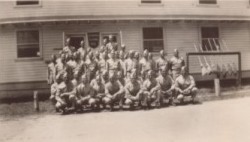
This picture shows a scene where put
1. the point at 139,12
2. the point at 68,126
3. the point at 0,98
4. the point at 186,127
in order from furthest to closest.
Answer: the point at 139,12
the point at 0,98
the point at 68,126
the point at 186,127

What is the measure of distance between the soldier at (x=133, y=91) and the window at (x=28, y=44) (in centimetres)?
262

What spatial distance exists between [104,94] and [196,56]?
297cm

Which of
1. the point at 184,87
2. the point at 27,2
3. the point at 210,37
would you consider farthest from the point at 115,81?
the point at 210,37

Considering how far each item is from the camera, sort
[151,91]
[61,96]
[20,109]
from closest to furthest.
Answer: [61,96]
[151,91]
[20,109]

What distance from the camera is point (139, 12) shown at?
24.0 feet

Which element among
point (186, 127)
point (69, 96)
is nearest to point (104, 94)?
point (69, 96)

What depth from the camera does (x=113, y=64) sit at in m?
5.40

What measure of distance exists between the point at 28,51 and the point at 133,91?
2802mm

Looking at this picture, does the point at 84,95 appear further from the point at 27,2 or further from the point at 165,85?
the point at 27,2

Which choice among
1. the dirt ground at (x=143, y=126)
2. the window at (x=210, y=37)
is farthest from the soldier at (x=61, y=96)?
the window at (x=210, y=37)

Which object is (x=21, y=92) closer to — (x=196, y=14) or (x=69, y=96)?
(x=69, y=96)

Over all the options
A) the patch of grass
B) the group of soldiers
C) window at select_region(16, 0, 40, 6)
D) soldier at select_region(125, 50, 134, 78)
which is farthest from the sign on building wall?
soldier at select_region(125, 50, 134, 78)

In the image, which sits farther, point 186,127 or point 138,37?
point 138,37

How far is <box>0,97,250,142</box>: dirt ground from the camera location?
3.62m
